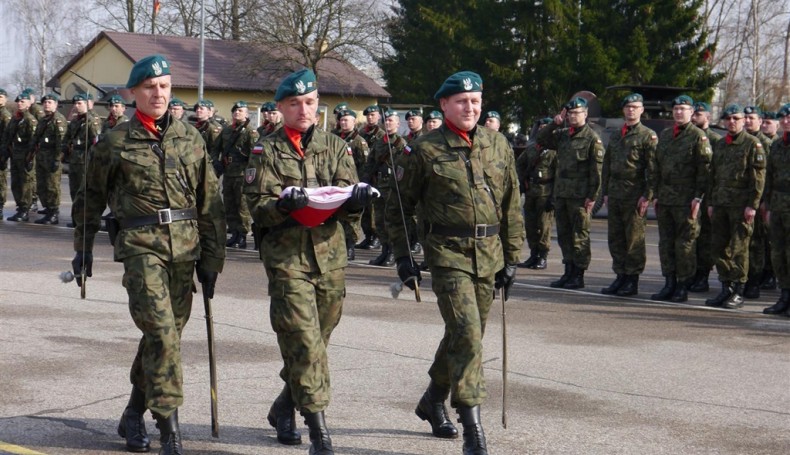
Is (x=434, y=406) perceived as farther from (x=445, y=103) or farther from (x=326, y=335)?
(x=445, y=103)

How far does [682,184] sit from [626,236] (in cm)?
79

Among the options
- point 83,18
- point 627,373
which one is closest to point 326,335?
point 627,373

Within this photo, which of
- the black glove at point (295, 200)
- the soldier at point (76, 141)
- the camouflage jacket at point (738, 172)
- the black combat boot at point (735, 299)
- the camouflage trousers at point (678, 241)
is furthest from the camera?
the soldier at point (76, 141)

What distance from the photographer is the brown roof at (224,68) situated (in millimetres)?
55438

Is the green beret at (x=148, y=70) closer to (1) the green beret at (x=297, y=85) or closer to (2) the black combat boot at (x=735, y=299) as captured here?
(1) the green beret at (x=297, y=85)

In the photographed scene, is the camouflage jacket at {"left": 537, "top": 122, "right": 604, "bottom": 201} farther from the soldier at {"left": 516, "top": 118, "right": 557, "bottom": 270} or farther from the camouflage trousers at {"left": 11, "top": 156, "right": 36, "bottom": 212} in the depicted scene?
the camouflage trousers at {"left": 11, "top": 156, "right": 36, "bottom": 212}

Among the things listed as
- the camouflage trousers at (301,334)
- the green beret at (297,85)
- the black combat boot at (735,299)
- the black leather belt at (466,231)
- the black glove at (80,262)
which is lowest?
the black combat boot at (735,299)

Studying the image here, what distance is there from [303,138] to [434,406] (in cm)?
160

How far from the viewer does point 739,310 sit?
1182cm

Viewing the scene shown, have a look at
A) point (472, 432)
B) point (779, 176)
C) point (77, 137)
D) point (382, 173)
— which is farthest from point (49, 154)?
point (472, 432)

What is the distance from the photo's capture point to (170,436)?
5.84m

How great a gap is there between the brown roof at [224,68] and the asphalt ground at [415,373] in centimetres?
4318

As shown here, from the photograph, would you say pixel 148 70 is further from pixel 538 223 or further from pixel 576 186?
pixel 538 223

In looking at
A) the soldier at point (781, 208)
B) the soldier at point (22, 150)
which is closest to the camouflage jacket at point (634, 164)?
the soldier at point (781, 208)
